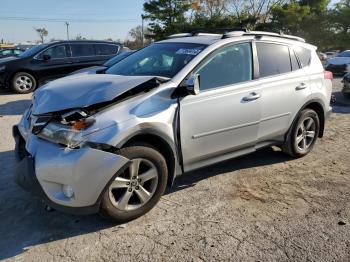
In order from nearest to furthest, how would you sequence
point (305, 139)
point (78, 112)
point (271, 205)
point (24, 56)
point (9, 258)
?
1. point (9, 258)
2. point (78, 112)
3. point (271, 205)
4. point (305, 139)
5. point (24, 56)

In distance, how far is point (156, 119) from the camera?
139 inches

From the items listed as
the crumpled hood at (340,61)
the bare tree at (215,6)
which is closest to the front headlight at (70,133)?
the crumpled hood at (340,61)

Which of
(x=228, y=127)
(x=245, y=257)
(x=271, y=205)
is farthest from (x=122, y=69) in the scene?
(x=245, y=257)

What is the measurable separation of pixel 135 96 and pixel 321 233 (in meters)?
2.14

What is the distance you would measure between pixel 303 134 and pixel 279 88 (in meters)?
1.05

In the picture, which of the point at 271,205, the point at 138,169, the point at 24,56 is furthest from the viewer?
the point at 24,56

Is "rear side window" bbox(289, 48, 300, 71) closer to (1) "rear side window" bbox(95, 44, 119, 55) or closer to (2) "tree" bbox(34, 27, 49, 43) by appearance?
(1) "rear side window" bbox(95, 44, 119, 55)

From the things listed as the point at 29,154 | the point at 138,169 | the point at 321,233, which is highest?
the point at 29,154

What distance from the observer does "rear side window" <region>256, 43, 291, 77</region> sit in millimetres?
4633

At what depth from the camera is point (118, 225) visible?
138 inches

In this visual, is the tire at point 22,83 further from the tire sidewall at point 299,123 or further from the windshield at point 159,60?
the tire sidewall at point 299,123

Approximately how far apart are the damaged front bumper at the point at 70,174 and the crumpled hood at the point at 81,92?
0.40 meters

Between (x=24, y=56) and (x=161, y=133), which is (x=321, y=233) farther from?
(x=24, y=56)

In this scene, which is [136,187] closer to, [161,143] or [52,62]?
[161,143]
